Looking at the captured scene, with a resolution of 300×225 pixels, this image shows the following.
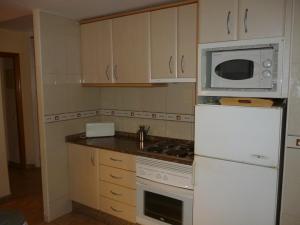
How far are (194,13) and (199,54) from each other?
45 cm

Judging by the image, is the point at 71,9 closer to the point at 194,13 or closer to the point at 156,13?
the point at 156,13

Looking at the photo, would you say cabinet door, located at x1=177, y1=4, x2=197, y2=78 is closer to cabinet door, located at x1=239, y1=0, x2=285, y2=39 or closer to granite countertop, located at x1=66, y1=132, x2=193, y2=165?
cabinet door, located at x1=239, y1=0, x2=285, y2=39

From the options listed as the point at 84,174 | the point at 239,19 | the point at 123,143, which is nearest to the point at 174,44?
the point at 239,19

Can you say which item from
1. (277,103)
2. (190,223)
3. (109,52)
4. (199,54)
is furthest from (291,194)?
(109,52)

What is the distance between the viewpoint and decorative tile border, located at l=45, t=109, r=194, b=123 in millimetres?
2786

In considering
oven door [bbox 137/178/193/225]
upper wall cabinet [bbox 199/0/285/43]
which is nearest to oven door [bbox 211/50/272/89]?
upper wall cabinet [bbox 199/0/285/43]

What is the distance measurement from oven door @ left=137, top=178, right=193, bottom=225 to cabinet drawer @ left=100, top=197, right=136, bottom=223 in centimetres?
9

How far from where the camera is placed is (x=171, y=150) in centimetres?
248

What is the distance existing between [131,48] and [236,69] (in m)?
1.17

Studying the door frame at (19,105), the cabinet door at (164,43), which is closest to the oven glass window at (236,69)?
the cabinet door at (164,43)

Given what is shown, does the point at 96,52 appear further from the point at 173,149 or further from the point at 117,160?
the point at 173,149

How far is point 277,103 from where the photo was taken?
6.27ft

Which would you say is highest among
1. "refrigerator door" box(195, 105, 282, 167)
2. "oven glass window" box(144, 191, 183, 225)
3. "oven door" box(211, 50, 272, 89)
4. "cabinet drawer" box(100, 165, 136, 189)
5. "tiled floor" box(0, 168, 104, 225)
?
"oven door" box(211, 50, 272, 89)

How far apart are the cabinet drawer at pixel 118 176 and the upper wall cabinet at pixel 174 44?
97 centimetres
